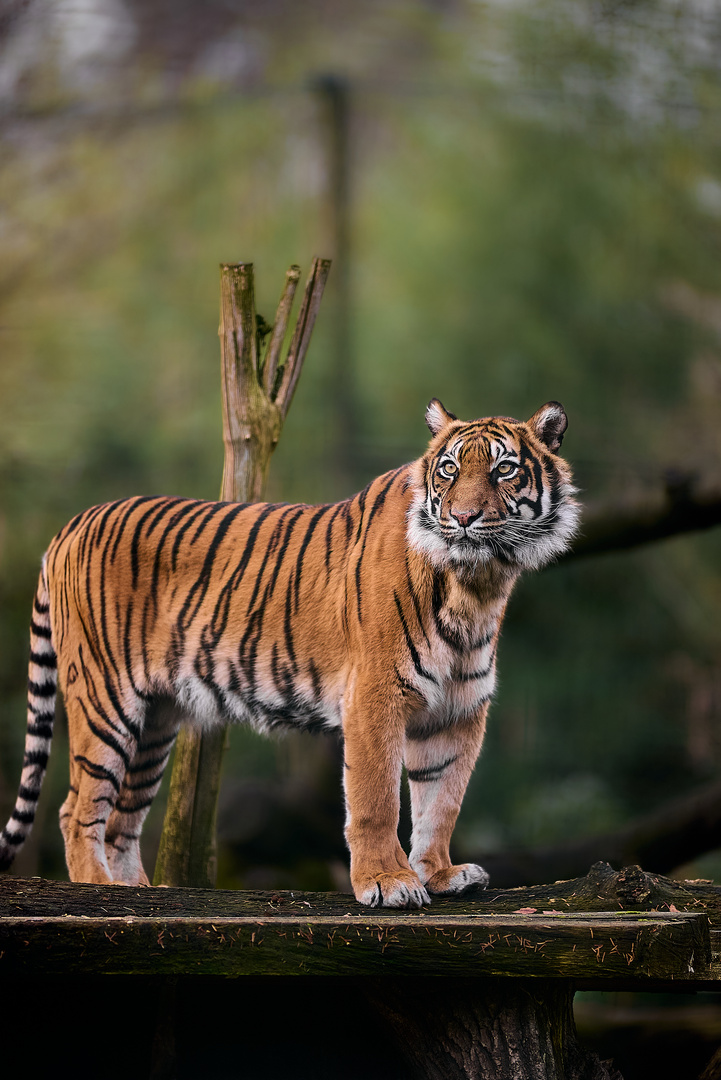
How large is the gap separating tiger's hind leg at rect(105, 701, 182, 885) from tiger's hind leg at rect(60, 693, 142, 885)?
0.42ft

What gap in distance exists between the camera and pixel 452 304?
613 centimetres

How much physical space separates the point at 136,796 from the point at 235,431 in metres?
1.17

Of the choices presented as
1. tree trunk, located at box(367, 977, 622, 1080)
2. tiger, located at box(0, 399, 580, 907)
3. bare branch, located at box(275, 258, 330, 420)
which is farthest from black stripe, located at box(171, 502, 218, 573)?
tree trunk, located at box(367, 977, 622, 1080)

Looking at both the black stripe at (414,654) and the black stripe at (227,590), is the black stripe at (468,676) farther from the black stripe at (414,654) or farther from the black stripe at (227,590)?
the black stripe at (227,590)

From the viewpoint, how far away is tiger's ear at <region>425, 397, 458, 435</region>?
271cm

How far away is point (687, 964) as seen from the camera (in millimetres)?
1918

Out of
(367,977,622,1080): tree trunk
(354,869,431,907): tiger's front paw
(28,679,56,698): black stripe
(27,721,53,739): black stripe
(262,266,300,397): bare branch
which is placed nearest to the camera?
(367,977,622,1080): tree trunk

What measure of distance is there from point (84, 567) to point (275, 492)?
6.69ft

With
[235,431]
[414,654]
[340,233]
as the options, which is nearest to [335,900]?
[414,654]

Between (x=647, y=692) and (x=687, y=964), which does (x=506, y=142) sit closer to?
(x=647, y=692)

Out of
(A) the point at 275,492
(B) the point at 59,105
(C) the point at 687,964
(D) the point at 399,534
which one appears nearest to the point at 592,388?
(A) the point at 275,492

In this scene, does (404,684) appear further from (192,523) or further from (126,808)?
(126,808)

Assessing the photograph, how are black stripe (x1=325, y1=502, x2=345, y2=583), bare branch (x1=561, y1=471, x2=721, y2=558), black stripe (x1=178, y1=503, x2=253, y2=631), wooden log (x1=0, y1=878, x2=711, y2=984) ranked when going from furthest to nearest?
bare branch (x1=561, y1=471, x2=721, y2=558)
black stripe (x1=178, y1=503, x2=253, y2=631)
black stripe (x1=325, y1=502, x2=345, y2=583)
wooden log (x1=0, y1=878, x2=711, y2=984)

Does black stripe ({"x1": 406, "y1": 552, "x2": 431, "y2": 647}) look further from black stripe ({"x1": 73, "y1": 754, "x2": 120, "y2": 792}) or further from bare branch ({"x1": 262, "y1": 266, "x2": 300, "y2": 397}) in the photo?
bare branch ({"x1": 262, "y1": 266, "x2": 300, "y2": 397})
